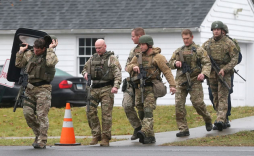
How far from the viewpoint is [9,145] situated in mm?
12234

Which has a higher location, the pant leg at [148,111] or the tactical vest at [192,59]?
the tactical vest at [192,59]

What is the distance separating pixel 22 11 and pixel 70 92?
19.1 ft

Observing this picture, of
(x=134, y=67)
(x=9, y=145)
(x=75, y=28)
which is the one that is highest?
(x=75, y=28)

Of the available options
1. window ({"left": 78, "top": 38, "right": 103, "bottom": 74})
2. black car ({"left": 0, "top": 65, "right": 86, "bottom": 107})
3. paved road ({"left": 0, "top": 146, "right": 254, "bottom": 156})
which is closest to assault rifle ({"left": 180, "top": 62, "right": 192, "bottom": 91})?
paved road ({"left": 0, "top": 146, "right": 254, "bottom": 156})

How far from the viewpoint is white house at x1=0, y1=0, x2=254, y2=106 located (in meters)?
21.8

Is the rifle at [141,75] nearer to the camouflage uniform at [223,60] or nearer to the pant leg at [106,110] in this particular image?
the pant leg at [106,110]

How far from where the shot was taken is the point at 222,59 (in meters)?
13.1

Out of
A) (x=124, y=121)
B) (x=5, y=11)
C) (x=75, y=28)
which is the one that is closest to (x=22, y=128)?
(x=124, y=121)

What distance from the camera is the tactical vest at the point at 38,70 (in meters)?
11.4

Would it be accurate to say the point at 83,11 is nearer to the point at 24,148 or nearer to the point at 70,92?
the point at 70,92

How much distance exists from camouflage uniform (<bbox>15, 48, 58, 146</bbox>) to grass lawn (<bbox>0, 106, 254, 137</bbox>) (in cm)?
320

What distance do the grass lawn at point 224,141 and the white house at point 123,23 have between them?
9202mm

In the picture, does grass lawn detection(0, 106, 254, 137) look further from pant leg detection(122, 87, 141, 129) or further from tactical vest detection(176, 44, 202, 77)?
tactical vest detection(176, 44, 202, 77)

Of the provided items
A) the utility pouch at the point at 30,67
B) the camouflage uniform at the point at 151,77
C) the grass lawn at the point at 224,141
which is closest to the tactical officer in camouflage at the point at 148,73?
the camouflage uniform at the point at 151,77
